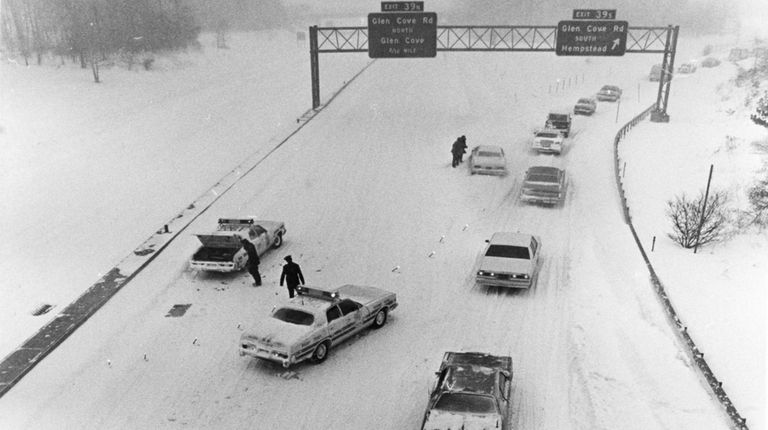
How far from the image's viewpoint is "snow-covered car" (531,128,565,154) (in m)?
32.9

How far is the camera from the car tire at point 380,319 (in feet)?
50.5

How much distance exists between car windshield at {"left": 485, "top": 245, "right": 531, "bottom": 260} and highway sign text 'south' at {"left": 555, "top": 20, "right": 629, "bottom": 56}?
23.9 metres

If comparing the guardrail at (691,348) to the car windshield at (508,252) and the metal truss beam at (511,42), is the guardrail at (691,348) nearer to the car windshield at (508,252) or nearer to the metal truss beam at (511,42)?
the car windshield at (508,252)

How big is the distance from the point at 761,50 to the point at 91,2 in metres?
64.0

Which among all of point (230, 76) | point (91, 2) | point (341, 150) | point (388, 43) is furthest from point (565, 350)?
point (91, 2)

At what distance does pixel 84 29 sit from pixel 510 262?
43.2 m

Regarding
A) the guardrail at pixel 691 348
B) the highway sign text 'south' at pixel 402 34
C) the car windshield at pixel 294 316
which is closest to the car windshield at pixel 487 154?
the guardrail at pixel 691 348

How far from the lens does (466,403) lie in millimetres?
10883

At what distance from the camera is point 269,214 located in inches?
948

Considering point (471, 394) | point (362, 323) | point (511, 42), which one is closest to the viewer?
point (471, 394)

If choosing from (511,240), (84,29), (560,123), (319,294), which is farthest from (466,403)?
(84,29)


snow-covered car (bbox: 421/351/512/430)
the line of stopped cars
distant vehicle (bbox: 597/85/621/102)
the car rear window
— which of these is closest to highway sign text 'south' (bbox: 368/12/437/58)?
the car rear window

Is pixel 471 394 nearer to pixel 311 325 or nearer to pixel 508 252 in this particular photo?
pixel 311 325

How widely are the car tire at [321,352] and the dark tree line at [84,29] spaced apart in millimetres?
38588
